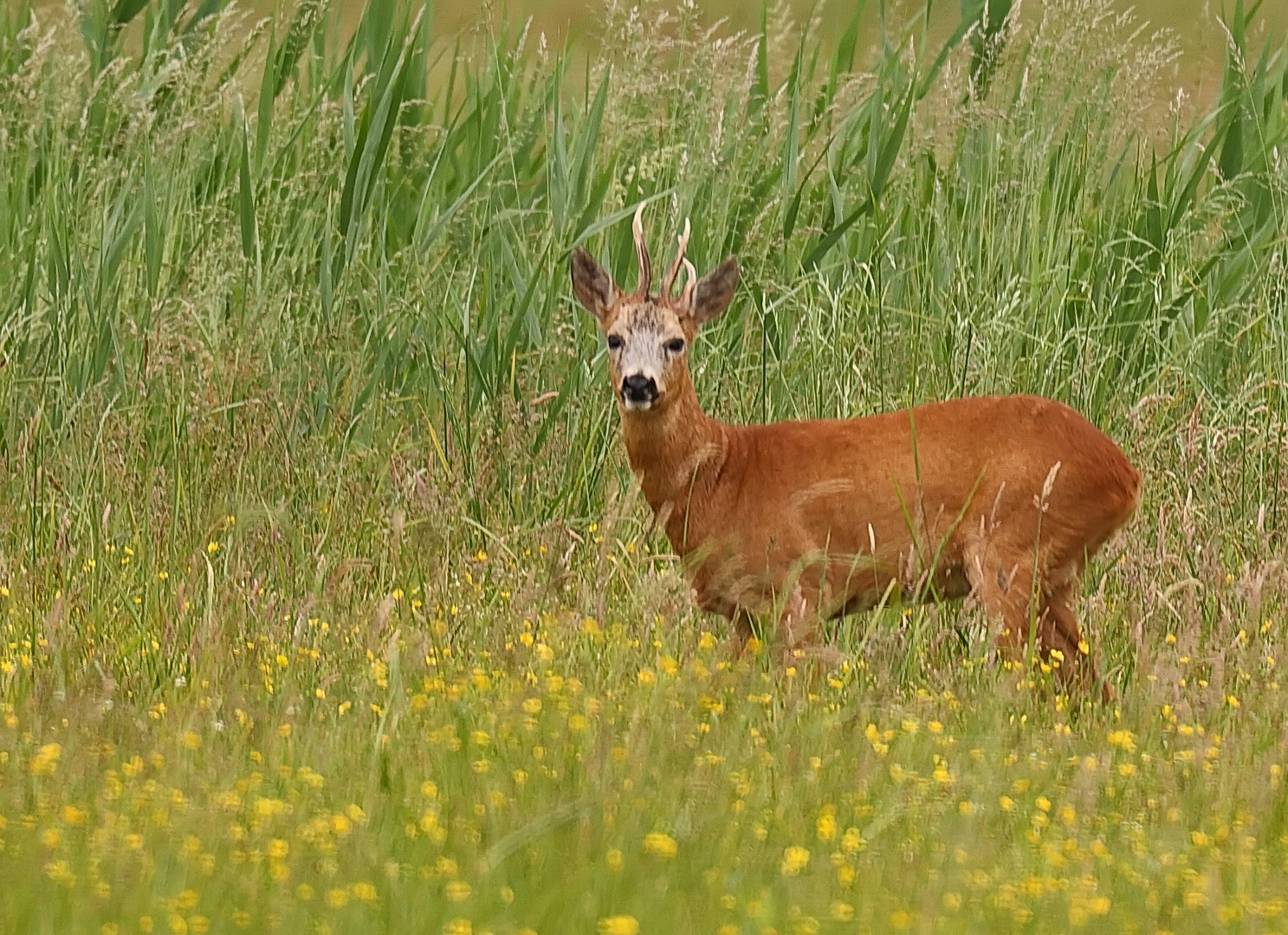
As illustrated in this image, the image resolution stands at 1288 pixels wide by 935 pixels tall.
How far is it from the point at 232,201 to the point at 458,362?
1105 millimetres

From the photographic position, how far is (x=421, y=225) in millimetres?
6523

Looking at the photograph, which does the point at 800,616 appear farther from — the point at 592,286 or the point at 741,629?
the point at 592,286

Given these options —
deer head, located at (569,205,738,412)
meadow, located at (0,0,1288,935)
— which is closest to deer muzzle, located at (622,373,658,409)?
deer head, located at (569,205,738,412)

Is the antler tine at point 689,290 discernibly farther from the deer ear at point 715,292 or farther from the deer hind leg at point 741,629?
the deer hind leg at point 741,629

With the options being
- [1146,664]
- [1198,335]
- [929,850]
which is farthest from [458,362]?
[929,850]

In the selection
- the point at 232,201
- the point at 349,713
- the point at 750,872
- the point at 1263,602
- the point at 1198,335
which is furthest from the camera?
the point at 232,201

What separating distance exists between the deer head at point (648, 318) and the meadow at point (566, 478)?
14.7 inches

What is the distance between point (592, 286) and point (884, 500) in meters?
1.04

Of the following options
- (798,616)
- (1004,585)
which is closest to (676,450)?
(798,616)

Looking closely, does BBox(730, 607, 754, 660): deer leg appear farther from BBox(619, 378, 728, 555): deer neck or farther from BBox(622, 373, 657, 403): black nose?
BBox(622, 373, 657, 403): black nose

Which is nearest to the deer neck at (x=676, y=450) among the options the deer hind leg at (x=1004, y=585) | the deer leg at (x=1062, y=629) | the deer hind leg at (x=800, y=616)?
the deer hind leg at (x=800, y=616)

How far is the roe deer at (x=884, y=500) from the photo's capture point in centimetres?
517

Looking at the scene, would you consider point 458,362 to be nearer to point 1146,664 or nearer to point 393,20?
point 393,20

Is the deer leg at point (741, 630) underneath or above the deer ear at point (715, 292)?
underneath
